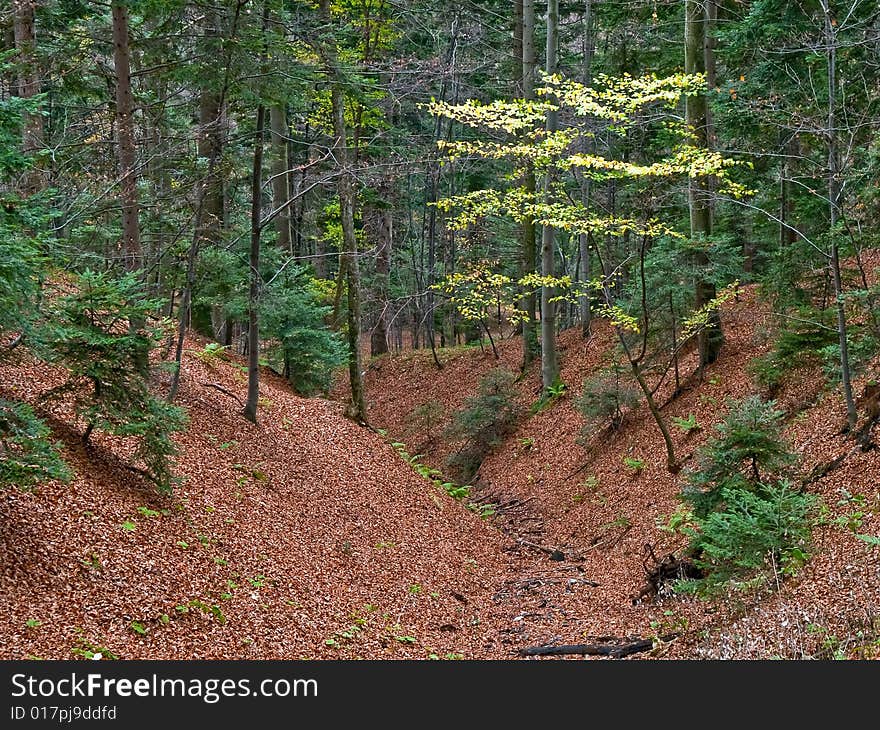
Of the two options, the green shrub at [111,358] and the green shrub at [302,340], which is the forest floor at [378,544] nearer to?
the green shrub at [111,358]

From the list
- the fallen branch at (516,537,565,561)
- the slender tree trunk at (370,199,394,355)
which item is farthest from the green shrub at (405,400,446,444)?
the fallen branch at (516,537,565,561)

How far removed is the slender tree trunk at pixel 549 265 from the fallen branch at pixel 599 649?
970 centimetres

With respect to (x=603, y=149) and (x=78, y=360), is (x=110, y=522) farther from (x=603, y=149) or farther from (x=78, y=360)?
(x=603, y=149)

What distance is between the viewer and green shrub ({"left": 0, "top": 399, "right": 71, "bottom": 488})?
574 cm

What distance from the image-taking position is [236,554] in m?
8.57

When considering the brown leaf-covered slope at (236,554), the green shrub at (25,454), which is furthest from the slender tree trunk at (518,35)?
the green shrub at (25,454)

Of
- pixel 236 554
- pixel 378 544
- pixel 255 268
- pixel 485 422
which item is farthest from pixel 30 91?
pixel 485 422

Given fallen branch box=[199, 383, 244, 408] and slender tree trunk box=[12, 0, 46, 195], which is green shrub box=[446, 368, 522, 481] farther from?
slender tree trunk box=[12, 0, 46, 195]

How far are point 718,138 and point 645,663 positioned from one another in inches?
477

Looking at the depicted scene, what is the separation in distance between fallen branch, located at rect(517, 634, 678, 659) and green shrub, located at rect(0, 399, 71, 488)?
5.09 meters

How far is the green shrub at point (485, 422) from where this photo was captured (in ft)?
61.1

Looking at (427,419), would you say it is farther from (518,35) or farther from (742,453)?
(742,453)

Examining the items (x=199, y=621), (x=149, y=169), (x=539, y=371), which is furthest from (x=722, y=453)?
(x=539, y=371)

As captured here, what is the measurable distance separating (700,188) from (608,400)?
176 inches
